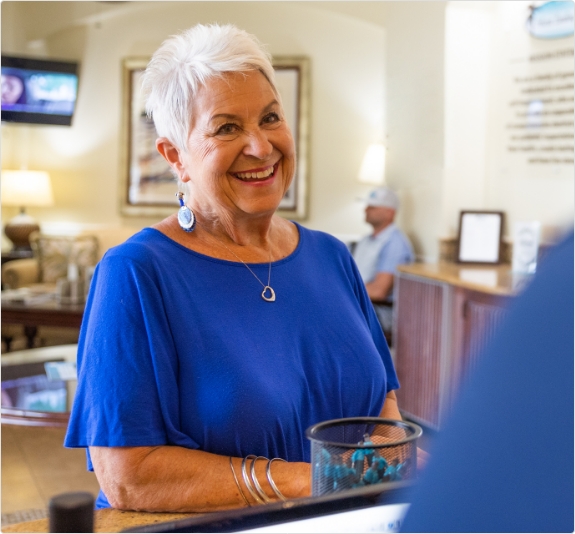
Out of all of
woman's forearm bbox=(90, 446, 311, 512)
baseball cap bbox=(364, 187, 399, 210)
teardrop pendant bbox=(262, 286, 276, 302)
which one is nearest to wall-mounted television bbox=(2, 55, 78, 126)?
baseball cap bbox=(364, 187, 399, 210)

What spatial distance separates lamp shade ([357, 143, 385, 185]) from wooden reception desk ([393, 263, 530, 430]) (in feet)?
5.29

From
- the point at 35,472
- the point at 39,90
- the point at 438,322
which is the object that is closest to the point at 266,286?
the point at 35,472

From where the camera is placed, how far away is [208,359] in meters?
1.19

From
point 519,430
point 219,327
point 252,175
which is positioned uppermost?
point 252,175

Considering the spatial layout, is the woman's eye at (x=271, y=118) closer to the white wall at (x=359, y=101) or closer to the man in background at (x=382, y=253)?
the white wall at (x=359, y=101)

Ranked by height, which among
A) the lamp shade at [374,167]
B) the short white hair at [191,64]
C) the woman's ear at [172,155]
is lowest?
the woman's ear at [172,155]

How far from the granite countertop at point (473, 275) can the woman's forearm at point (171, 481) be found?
2.32 metres

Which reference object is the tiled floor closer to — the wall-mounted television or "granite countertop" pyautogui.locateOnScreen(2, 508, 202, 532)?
"granite countertop" pyautogui.locateOnScreen(2, 508, 202, 532)

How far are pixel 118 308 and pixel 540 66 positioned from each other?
3.77m

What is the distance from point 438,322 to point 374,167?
2.42 metres

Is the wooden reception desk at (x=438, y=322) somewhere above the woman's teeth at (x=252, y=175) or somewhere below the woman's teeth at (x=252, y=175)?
below

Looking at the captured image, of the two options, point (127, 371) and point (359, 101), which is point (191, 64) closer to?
point (127, 371)

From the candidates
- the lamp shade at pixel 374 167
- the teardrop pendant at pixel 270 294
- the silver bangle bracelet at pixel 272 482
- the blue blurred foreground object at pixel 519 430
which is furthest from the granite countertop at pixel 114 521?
the lamp shade at pixel 374 167

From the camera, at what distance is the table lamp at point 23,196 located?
744 cm
